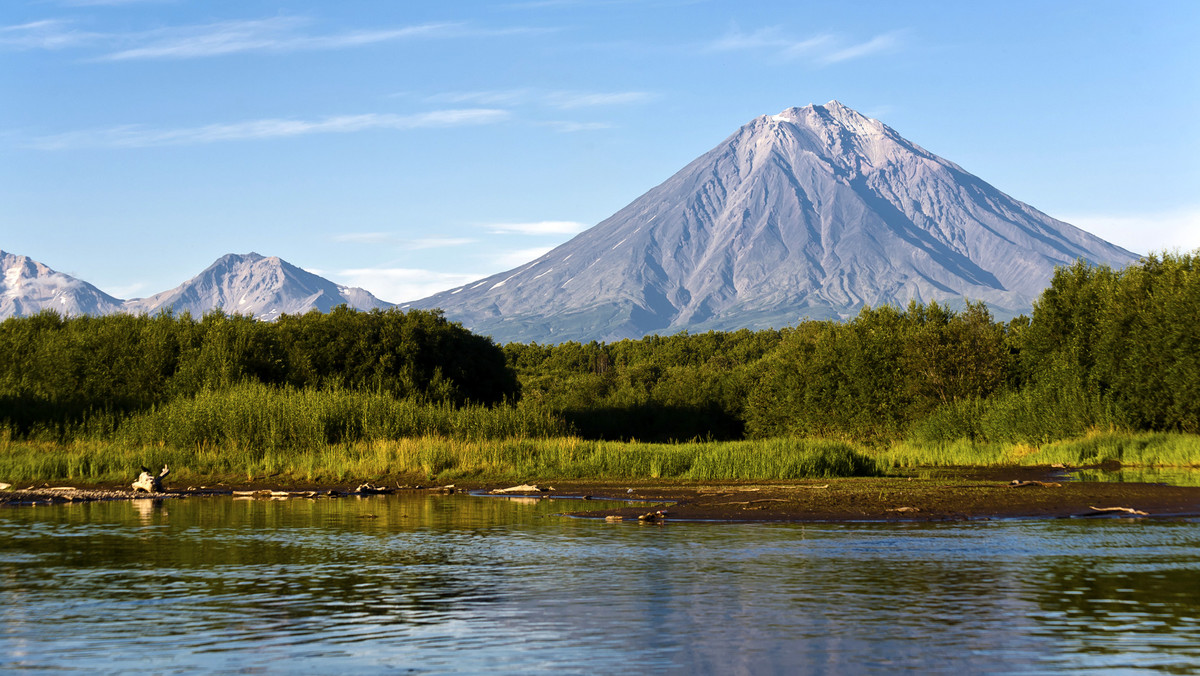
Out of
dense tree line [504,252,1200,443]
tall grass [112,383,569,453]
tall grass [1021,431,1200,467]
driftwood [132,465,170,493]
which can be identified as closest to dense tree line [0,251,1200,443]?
dense tree line [504,252,1200,443]

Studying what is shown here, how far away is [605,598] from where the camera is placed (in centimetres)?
1298

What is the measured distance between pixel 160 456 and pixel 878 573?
2857cm

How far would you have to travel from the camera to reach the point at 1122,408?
45.3 metres

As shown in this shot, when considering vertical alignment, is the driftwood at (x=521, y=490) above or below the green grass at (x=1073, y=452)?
below

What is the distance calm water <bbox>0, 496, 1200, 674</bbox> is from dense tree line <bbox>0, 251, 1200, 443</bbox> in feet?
79.7

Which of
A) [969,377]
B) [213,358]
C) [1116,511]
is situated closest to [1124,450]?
[1116,511]

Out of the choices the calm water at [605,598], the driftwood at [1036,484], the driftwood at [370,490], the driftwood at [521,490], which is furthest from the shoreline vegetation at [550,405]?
the calm water at [605,598]

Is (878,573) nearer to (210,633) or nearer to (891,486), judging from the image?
(210,633)

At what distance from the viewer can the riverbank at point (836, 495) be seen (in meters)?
22.5

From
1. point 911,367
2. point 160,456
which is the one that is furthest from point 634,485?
point 911,367

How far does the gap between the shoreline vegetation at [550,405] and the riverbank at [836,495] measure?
207 cm

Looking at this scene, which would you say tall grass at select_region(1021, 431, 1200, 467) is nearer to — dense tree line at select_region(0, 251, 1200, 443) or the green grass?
the green grass

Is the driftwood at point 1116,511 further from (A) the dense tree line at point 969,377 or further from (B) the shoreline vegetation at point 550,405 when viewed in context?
(A) the dense tree line at point 969,377

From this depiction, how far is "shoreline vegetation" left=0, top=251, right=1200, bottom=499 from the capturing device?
3469 cm
